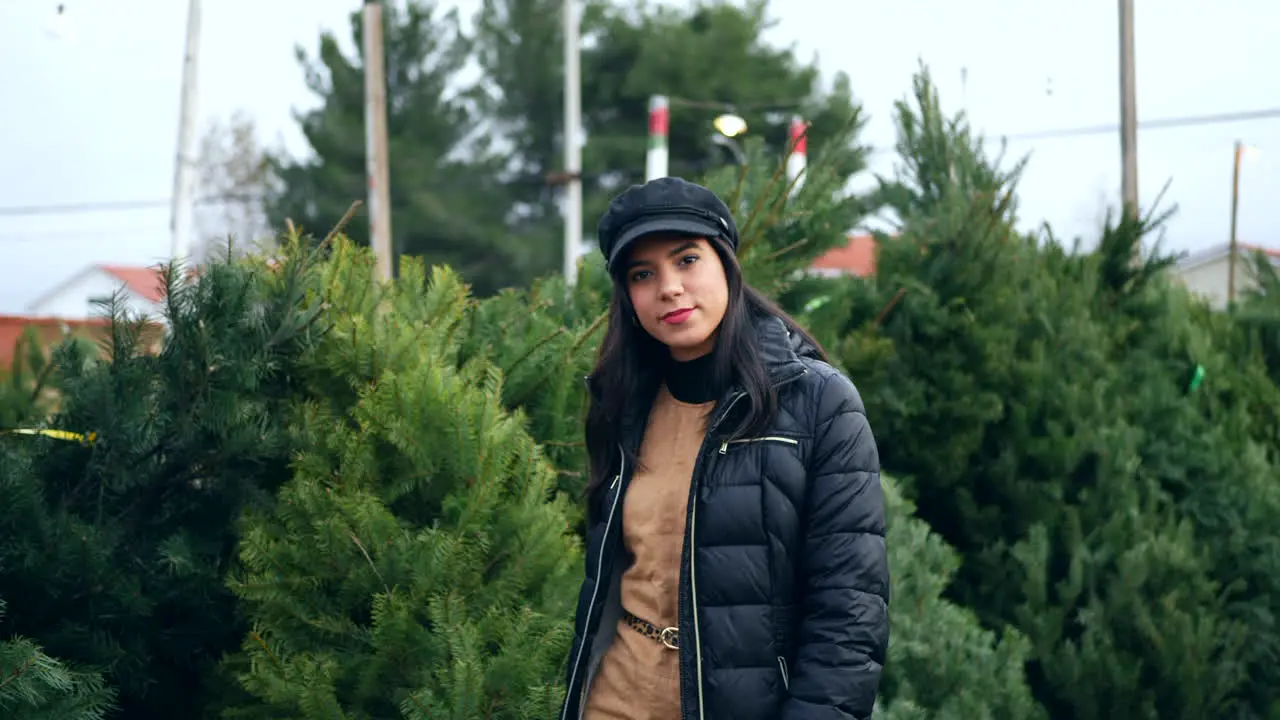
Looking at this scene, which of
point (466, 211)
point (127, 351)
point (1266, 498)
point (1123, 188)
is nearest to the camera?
point (127, 351)

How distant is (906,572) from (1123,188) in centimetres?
1289

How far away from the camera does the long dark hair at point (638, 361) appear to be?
7.70ft

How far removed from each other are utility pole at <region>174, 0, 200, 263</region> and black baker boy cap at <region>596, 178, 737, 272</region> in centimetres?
1222

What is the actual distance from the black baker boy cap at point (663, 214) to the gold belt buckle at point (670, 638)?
2.13 ft

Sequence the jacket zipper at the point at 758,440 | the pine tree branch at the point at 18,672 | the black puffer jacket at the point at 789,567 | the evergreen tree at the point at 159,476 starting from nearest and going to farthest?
1. the black puffer jacket at the point at 789,567
2. the jacket zipper at the point at 758,440
3. the pine tree branch at the point at 18,672
4. the evergreen tree at the point at 159,476

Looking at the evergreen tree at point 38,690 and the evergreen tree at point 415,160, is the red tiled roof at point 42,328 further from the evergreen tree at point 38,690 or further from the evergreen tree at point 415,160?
the evergreen tree at point 415,160

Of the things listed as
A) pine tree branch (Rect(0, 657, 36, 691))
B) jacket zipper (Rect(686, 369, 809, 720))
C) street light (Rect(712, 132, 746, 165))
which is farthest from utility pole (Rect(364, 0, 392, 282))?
jacket zipper (Rect(686, 369, 809, 720))

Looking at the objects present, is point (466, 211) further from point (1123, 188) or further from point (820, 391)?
point (820, 391)

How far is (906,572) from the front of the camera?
13.0ft

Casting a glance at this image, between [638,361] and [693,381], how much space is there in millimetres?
143

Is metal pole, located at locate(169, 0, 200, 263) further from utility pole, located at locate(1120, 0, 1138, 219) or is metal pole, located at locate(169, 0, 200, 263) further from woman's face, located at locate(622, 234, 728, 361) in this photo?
woman's face, located at locate(622, 234, 728, 361)

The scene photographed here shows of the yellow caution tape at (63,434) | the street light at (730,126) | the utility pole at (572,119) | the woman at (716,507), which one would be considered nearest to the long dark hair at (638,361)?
the woman at (716,507)

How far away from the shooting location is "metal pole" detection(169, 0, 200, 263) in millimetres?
13789

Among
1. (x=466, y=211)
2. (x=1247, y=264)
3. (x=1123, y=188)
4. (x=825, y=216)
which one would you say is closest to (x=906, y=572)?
(x=825, y=216)
